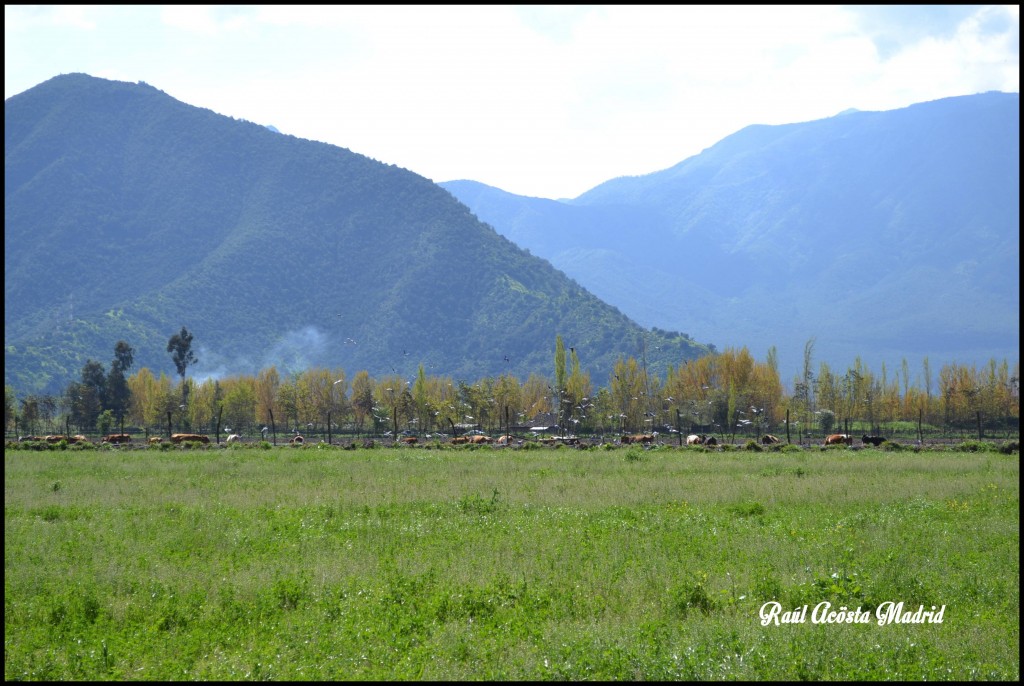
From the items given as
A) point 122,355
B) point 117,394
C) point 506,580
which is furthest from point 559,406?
point 506,580

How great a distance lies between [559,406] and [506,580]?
275 ft

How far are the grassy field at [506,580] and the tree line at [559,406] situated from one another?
61.4 meters

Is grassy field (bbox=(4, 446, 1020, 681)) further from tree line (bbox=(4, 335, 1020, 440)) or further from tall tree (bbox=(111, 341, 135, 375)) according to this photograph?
tall tree (bbox=(111, 341, 135, 375))

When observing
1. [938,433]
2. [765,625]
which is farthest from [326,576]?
[938,433]

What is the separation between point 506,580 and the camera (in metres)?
15.9

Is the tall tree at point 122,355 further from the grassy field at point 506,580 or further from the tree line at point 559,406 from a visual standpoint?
the grassy field at point 506,580

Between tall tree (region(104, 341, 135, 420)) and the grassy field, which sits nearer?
the grassy field

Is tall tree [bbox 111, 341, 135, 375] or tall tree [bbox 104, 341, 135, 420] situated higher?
tall tree [bbox 111, 341, 135, 375]

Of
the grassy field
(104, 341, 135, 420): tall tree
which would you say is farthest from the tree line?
the grassy field

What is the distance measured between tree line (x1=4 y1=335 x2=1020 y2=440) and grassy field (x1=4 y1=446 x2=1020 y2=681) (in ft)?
201

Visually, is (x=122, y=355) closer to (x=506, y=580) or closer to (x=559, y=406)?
(x=559, y=406)

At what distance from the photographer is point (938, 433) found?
95938mm

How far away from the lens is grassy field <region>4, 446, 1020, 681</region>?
11922 mm

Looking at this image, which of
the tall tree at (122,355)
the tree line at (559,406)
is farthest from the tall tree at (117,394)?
the tall tree at (122,355)
